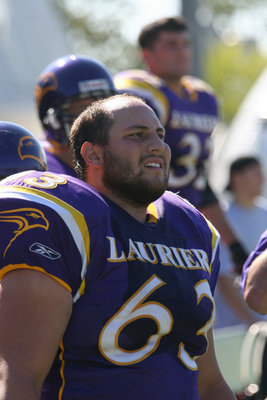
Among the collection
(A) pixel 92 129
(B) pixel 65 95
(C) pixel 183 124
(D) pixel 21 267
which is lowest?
(C) pixel 183 124

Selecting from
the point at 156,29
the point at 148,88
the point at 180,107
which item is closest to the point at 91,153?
the point at 148,88

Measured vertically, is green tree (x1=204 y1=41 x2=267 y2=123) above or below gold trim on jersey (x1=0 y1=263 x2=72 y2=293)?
below

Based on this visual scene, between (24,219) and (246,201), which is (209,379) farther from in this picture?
(246,201)

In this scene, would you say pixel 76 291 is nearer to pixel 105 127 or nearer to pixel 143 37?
pixel 105 127

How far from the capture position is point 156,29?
583 centimetres

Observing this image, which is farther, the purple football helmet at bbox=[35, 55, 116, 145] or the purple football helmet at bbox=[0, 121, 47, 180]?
the purple football helmet at bbox=[35, 55, 116, 145]

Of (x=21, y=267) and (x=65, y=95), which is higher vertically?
(x=21, y=267)

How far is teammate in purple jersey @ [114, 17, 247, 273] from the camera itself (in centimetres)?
544

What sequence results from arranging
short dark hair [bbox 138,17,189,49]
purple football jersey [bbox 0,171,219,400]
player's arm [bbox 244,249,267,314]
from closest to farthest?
purple football jersey [bbox 0,171,219,400]
player's arm [bbox 244,249,267,314]
short dark hair [bbox 138,17,189,49]

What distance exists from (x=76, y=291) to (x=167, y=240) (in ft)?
1.33

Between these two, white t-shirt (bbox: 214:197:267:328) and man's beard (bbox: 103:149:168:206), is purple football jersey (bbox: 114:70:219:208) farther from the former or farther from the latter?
man's beard (bbox: 103:149:168:206)

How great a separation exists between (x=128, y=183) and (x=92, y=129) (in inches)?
9.3

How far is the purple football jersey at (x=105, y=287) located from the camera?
91.5 inches

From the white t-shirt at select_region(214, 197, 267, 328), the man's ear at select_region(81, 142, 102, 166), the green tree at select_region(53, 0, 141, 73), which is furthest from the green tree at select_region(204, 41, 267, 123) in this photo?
the man's ear at select_region(81, 142, 102, 166)
